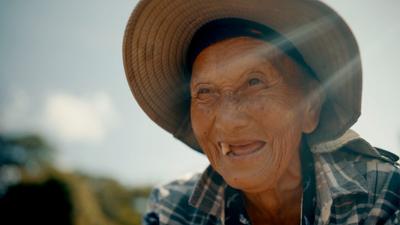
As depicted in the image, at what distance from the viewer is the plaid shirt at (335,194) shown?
7.73 feet

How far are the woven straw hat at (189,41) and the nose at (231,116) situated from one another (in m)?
0.56

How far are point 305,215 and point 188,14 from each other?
1.53 m

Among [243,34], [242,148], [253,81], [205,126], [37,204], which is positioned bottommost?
[37,204]

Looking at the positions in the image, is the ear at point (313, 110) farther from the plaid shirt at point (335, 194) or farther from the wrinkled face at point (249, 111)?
the plaid shirt at point (335, 194)

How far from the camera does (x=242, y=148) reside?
246 cm

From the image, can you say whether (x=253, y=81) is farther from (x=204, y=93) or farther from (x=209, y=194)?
(x=209, y=194)

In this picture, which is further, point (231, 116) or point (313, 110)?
point (313, 110)

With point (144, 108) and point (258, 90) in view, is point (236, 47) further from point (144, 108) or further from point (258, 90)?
point (144, 108)

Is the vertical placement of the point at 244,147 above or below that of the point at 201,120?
below

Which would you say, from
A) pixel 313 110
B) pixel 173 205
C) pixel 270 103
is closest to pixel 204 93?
pixel 270 103

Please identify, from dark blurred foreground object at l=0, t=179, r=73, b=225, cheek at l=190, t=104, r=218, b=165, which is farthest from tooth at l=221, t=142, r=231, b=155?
dark blurred foreground object at l=0, t=179, r=73, b=225

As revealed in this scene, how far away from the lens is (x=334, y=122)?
110 inches

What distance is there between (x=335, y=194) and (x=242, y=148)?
617 millimetres

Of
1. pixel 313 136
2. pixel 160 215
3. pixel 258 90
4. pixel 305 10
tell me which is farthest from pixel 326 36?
pixel 160 215
